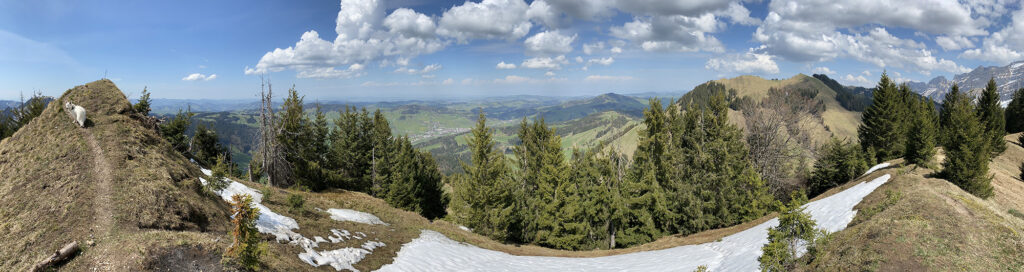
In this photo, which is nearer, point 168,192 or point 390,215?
point 168,192

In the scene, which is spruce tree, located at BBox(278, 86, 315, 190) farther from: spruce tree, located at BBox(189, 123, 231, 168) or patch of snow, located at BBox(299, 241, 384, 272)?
patch of snow, located at BBox(299, 241, 384, 272)

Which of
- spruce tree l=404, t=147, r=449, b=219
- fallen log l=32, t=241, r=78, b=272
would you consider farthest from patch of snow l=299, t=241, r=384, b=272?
spruce tree l=404, t=147, r=449, b=219

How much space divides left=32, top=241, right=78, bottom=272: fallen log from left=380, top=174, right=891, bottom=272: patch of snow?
9.70m

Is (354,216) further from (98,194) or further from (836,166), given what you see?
(836,166)

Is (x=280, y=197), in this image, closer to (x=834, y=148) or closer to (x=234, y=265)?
(x=234, y=265)

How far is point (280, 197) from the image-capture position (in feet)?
78.8

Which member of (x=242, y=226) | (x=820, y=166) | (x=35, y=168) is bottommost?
(x=820, y=166)

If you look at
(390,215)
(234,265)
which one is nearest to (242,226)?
(234,265)

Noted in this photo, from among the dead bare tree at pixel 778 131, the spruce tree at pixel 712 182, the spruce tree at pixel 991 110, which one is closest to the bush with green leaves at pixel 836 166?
the dead bare tree at pixel 778 131

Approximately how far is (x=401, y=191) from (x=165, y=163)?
2728cm

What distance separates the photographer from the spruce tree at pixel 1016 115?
206 ft

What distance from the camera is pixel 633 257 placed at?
24125 millimetres

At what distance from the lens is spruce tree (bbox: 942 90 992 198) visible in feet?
79.5

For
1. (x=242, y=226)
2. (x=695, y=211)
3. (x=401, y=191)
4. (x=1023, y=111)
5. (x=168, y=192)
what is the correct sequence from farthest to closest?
(x=1023, y=111)
(x=401, y=191)
(x=695, y=211)
(x=168, y=192)
(x=242, y=226)
